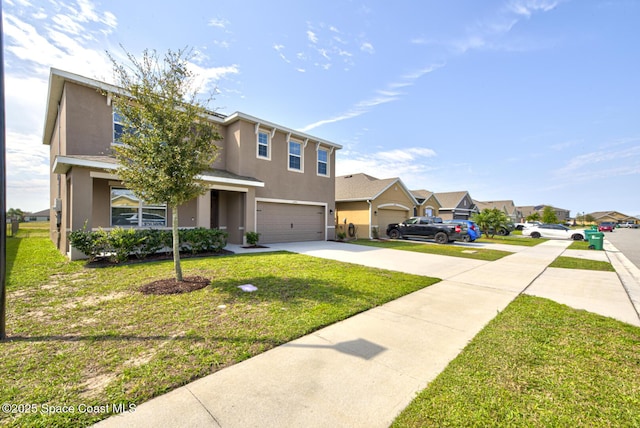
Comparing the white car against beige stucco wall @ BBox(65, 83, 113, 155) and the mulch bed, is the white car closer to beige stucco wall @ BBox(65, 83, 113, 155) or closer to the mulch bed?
the mulch bed

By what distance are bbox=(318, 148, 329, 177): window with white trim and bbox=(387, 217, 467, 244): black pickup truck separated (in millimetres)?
6546

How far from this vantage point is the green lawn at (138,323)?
2432 mm

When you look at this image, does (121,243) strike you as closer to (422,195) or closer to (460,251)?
(460,251)

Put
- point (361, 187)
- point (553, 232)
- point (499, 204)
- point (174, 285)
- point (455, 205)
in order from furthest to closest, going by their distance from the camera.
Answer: point (499, 204), point (455, 205), point (553, 232), point (361, 187), point (174, 285)

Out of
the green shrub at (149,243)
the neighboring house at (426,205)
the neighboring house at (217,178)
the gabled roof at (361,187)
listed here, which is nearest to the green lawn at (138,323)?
the green shrub at (149,243)

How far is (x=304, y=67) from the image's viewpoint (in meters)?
11.5

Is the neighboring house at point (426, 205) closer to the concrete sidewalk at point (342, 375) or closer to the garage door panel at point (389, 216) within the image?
the garage door panel at point (389, 216)

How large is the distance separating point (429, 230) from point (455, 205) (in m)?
17.2

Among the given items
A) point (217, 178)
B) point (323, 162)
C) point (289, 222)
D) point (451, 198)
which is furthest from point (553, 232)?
point (217, 178)

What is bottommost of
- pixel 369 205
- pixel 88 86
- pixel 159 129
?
pixel 369 205

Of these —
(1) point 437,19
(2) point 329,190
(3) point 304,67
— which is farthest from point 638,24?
(2) point 329,190

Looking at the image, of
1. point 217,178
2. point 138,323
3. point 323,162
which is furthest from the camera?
point 323,162

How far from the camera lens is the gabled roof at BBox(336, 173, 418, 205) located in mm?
19078

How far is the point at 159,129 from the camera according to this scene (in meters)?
5.50
